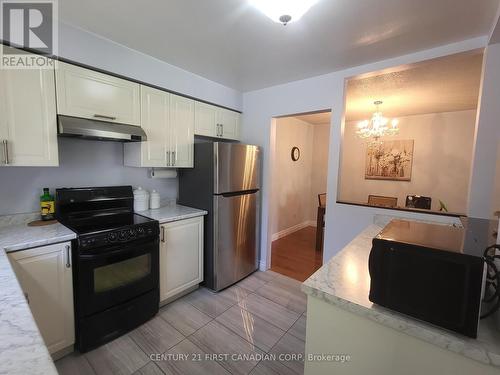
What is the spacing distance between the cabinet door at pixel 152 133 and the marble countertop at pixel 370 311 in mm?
1858

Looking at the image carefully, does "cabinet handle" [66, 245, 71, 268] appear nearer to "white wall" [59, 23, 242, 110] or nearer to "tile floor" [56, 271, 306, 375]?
"tile floor" [56, 271, 306, 375]

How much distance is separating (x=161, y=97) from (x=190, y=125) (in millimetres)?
405

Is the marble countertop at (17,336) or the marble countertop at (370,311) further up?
the marble countertop at (370,311)

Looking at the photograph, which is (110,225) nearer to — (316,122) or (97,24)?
(97,24)

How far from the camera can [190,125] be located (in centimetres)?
250

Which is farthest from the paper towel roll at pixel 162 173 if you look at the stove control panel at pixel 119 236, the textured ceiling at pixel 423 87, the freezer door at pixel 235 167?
the textured ceiling at pixel 423 87

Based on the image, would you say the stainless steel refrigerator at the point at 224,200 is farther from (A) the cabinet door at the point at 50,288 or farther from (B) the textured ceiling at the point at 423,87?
(B) the textured ceiling at the point at 423,87

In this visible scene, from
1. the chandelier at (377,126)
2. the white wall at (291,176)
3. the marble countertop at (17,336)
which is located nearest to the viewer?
the marble countertop at (17,336)

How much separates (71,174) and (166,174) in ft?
2.86

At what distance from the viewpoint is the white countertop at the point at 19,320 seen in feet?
1.83

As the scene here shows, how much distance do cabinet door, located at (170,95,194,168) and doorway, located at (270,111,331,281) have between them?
54.2 inches

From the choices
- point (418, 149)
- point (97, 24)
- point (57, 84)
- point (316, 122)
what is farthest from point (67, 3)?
point (418, 149)

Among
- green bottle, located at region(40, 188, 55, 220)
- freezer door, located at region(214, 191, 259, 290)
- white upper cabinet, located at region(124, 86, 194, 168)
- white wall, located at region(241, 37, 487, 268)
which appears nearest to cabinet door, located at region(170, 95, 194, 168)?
white upper cabinet, located at region(124, 86, 194, 168)

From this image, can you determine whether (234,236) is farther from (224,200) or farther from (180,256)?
(180,256)
